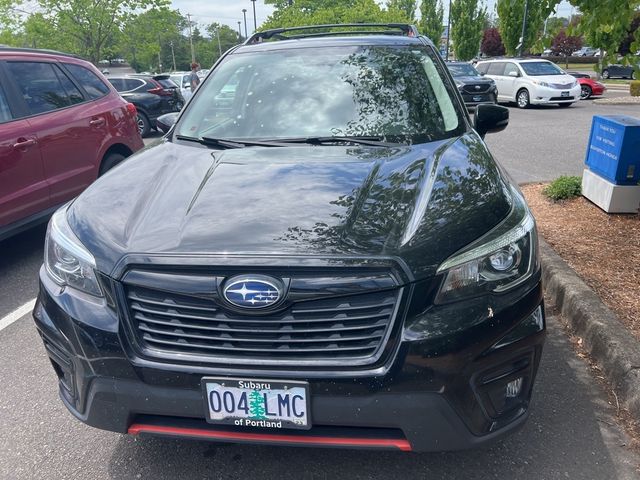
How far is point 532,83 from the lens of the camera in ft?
59.1

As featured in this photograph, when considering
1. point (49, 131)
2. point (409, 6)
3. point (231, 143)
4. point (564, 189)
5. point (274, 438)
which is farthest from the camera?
point (409, 6)

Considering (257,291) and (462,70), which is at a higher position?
(257,291)

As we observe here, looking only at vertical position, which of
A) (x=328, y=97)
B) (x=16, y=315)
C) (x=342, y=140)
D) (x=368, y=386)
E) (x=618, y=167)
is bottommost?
(x=16, y=315)

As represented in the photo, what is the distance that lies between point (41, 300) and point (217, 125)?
145cm

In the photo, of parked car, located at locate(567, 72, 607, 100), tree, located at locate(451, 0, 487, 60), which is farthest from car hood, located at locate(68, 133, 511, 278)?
tree, located at locate(451, 0, 487, 60)

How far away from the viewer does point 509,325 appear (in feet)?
6.46

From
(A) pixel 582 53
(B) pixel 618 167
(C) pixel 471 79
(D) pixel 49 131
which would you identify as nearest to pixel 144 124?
(D) pixel 49 131

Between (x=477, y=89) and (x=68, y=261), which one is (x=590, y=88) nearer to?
(x=477, y=89)

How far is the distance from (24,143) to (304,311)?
3.79 meters

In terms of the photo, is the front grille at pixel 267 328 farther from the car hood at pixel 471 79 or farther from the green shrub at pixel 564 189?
the car hood at pixel 471 79

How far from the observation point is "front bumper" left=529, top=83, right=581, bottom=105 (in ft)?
57.8

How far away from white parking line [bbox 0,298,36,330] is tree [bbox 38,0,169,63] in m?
22.0

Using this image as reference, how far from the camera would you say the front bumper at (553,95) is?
1761cm

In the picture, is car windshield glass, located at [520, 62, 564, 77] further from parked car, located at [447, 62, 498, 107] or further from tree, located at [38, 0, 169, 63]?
tree, located at [38, 0, 169, 63]
